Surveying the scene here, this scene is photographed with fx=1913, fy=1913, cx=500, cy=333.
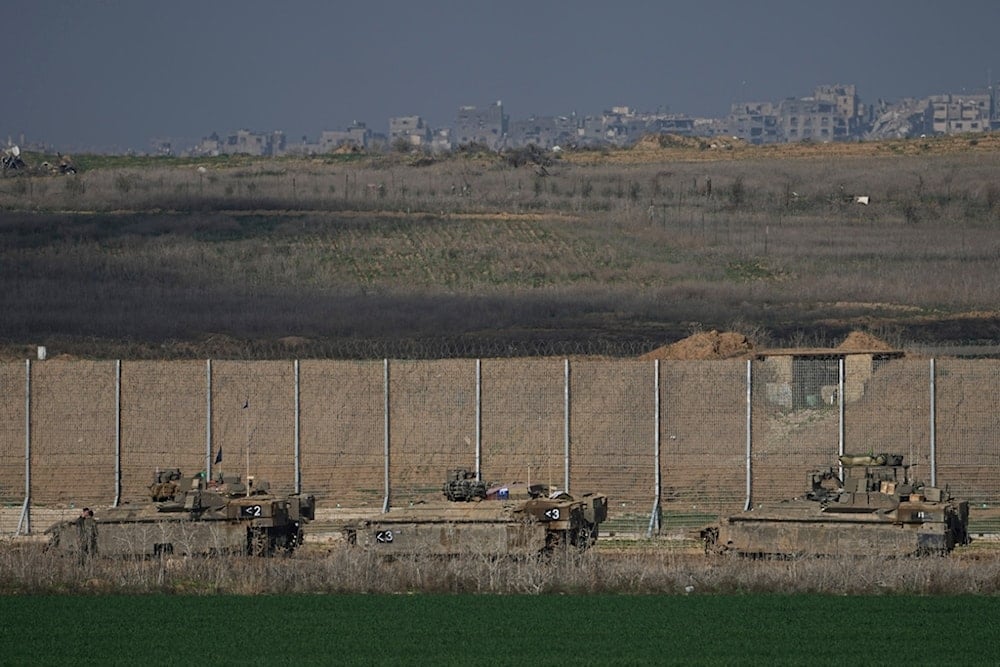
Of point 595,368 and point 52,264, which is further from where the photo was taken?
point 52,264

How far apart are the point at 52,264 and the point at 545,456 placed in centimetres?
3828

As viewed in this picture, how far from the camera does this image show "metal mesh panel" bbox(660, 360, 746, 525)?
106ft

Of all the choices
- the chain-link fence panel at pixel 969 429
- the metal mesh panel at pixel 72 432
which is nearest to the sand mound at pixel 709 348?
the chain-link fence panel at pixel 969 429

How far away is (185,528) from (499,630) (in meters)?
8.53

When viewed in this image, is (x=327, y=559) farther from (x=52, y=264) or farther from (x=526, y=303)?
(x=52, y=264)

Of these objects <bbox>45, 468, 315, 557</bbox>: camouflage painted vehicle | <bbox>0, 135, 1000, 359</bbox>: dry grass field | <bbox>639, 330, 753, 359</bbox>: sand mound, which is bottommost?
<bbox>45, 468, 315, 557</bbox>: camouflage painted vehicle

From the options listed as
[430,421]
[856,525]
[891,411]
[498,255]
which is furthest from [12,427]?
[498,255]

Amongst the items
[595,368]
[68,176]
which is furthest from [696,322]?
[68,176]

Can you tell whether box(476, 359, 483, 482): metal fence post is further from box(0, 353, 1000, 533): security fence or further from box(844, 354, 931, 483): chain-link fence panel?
box(844, 354, 931, 483): chain-link fence panel

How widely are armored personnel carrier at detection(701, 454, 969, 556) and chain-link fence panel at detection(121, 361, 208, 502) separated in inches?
441

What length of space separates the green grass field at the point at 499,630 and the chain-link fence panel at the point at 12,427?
1253 centimetres

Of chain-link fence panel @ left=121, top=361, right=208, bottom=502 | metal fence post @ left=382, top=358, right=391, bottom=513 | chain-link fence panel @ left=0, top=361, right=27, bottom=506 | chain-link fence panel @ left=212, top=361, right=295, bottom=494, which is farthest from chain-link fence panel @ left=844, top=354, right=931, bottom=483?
chain-link fence panel @ left=0, top=361, right=27, bottom=506

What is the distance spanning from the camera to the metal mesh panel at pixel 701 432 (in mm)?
32219

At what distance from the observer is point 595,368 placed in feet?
110
